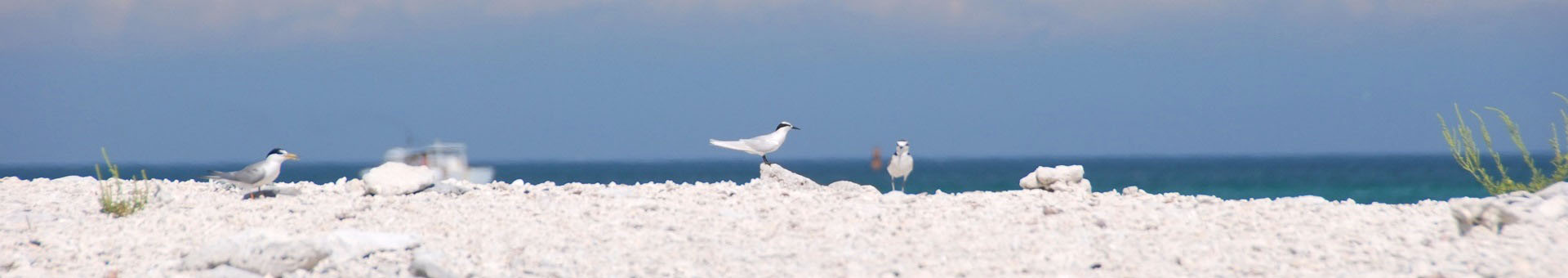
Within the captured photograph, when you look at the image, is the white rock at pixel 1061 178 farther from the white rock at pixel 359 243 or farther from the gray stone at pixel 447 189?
the white rock at pixel 359 243

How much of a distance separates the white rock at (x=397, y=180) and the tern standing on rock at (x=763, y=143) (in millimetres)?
2572

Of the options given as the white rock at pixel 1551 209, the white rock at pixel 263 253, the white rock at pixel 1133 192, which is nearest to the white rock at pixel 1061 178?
the white rock at pixel 1133 192

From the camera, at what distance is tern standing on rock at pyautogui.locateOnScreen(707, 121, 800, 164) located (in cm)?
1069

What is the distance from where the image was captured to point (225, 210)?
28.0ft

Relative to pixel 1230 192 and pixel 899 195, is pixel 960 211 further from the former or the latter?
pixel 1230 192

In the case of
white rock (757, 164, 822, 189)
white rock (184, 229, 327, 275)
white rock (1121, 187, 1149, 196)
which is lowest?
white rock (184, 229, 327, 275)

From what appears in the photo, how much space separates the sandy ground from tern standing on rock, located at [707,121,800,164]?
59.6 inches

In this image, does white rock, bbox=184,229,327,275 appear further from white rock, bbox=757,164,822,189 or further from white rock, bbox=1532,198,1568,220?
white rock, bbox=1532,198,1568,220

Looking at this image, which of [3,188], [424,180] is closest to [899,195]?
[424,180]

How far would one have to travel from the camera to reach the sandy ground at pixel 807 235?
261 inches

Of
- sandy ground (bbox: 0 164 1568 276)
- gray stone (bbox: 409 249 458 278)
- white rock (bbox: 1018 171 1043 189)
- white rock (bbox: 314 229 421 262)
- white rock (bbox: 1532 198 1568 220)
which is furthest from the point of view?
white rock (bbox: 1018 171 1043 189)

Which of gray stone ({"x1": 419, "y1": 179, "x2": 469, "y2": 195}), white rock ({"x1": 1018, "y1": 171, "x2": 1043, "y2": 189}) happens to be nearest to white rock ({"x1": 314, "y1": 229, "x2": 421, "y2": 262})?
gray stone ({"x1": 419, "y1": 179, "x2": 469, "y2": 195})

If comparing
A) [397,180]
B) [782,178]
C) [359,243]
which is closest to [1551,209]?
[782,178]

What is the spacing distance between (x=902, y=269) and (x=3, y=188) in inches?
305
